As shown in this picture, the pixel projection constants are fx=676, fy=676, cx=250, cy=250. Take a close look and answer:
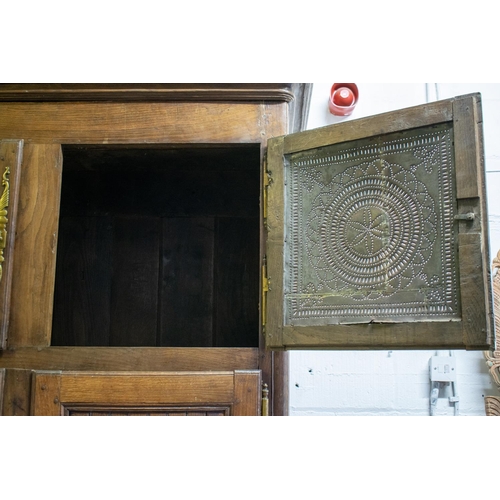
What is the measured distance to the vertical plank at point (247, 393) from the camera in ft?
3.83

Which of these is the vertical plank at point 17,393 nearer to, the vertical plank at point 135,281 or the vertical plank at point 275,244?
the vertical plank at point 275,244

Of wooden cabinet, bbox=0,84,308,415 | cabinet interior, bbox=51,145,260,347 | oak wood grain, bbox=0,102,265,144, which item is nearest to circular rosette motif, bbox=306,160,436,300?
wooden cabinet, bbox=0,84,308,415

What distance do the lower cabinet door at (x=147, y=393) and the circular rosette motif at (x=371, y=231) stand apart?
0.24 m

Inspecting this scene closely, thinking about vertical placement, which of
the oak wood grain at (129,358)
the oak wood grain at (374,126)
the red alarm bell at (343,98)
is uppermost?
the red alarm bell at (343,98)

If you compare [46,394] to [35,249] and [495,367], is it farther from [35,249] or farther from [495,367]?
[495,367]

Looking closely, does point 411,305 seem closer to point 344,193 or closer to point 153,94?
point 344,193

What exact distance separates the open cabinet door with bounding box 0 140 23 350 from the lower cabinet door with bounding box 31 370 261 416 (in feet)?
0.44

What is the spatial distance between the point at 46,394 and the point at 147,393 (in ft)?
0.59

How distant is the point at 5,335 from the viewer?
1229 millimetres

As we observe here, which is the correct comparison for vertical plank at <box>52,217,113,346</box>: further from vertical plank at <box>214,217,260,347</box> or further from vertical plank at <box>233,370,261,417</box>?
vertical plank at <box>233,370,261,417</box>

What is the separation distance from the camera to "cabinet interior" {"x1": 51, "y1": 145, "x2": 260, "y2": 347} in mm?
1887

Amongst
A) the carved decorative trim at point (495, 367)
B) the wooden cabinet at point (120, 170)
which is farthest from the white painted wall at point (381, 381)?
the wooden cabinet at point (120, 170)

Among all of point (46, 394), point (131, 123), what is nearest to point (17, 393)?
point (46, 394)

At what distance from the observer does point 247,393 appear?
117 centimetres
